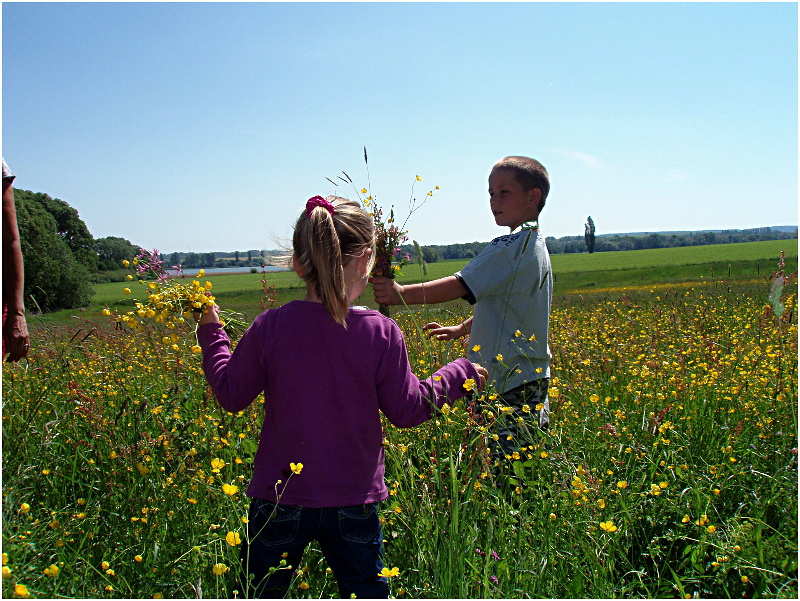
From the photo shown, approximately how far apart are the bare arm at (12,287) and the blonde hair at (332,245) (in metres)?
1.15

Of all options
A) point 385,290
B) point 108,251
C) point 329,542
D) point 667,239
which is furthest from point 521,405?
point 667,239

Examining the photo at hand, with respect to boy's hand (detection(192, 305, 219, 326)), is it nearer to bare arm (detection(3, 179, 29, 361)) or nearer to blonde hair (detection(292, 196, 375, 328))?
blonde hair (detection(292, 196, 375, 328))

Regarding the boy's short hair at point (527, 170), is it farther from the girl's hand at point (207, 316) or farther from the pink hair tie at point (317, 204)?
the girl's hand at point (207, 316)

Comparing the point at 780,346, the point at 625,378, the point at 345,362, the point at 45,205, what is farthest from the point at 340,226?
the point at 45,205

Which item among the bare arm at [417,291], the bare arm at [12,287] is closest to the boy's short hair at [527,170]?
the bare arm at [417,291]

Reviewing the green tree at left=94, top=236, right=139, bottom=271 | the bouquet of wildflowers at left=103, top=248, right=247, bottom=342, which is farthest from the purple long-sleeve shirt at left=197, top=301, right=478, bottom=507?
the green tree at left=94, top=236, right=139, bottom=271

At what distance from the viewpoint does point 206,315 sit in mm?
2303

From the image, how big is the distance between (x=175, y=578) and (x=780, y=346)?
144 inches

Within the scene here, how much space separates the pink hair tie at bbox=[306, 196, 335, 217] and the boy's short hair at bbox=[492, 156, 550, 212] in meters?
1.39

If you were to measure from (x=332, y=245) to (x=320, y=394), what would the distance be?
46cm

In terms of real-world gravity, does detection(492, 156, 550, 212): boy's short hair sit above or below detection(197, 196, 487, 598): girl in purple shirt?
above

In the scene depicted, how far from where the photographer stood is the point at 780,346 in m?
3.99

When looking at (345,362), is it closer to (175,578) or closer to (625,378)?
(175,578)

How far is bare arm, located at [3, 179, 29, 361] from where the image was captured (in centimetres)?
240
